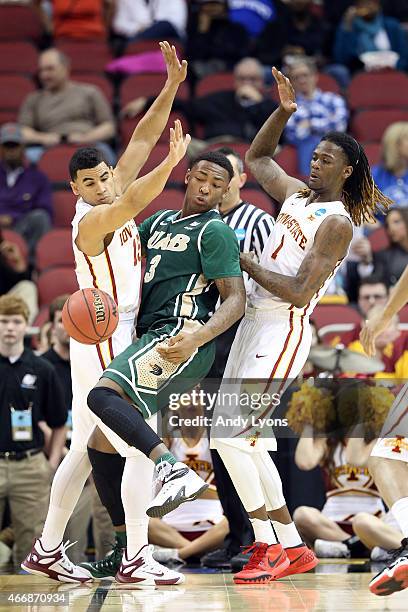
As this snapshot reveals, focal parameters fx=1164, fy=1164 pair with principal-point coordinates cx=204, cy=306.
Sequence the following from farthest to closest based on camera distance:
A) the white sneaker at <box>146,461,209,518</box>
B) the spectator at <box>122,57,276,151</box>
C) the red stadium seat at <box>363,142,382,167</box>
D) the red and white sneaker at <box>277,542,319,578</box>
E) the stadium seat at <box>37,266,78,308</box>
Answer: the spectator at <box>122,57,276,151</box>, the red stadium seat at <box>363,142,382,167</box>, the stadium seat at <box>37,266,78,308</box>, the red and white sneaker at <box>277,542,319,578</box>, the white sneaker at <box>146,461,209,518</box>

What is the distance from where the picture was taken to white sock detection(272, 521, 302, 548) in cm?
654

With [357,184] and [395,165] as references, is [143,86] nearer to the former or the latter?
[395,165]

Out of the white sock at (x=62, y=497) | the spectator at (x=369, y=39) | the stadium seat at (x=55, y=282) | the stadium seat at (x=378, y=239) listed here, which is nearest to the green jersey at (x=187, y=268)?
the white sock at (x=62, y=497)

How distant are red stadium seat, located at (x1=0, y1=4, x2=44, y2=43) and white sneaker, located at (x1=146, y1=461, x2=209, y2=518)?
29.2 feet

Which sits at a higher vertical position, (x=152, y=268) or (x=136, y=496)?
(x=152, y=268)

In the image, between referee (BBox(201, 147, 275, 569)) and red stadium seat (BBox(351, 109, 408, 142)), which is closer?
referee (BBox(201, 147, 275, 569))

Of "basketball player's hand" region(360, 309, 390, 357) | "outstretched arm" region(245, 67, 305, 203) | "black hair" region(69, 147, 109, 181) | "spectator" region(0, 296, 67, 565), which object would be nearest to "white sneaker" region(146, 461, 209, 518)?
"basketball player's hand" region(360, 309, 390, 357)

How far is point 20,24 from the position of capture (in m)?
13.6

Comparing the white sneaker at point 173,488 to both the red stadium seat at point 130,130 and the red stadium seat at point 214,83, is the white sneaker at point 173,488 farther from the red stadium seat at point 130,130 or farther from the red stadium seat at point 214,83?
the red stadium seat at point 214,83

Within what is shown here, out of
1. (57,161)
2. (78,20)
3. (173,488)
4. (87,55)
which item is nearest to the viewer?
(173,488)

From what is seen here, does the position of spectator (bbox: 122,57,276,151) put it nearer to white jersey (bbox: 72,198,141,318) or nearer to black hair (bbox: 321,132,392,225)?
black hair (bbox: 321,132,392,225)

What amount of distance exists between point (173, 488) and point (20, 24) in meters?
9.15

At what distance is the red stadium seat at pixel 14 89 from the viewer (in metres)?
12.7

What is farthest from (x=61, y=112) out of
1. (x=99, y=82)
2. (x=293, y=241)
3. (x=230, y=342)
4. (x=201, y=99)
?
(x=293, y=241)
